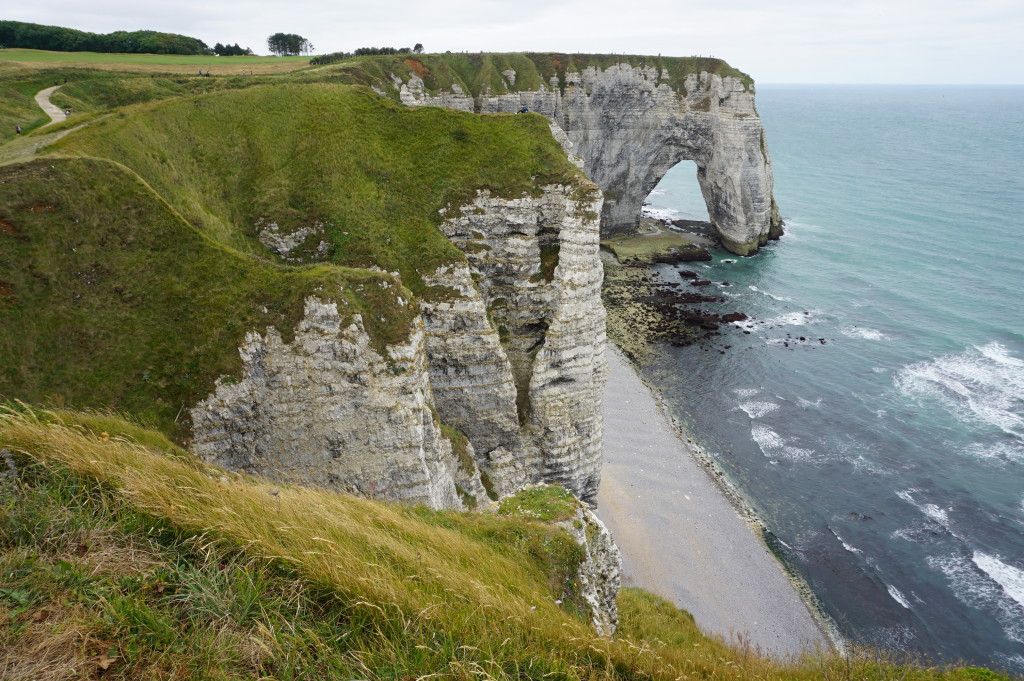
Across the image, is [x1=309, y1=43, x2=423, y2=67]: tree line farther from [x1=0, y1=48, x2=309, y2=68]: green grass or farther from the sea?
the sea

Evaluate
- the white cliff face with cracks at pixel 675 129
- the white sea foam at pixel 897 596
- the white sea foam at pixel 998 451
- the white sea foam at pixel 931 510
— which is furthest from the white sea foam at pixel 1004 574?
the white cliff face with cracks at pixel 675 129

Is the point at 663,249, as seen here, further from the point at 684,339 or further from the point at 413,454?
the point at 413,454

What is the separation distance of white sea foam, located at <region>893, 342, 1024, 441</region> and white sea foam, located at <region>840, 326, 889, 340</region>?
5.66 m

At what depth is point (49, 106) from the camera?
36.2 m

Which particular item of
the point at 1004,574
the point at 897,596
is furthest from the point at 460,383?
the point at 1004,574

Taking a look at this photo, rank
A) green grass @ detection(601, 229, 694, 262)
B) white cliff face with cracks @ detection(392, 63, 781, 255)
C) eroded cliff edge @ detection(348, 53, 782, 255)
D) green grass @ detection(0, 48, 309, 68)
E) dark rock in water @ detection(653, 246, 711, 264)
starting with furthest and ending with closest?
green grass @ detection(601, 229, 694, 262) → dark rock in water @ detection(653, 246, 711, 264) → white cliff face with cracks @ detection(392, 63, 781, 255) → eroded cliff edge @ detection(348, 53, 782, 255) → green grass @ detection(0, 48, 309, 68)

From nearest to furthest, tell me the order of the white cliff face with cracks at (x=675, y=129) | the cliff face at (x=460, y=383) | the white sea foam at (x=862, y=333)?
the cliff face at (x=460, y=383)
the white sea foam at (x=862, y=333)
the white cliff face with cracks at (x=675, y=129)

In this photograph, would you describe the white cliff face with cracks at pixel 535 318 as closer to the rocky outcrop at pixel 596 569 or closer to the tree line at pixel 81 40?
the rocky outcrop at pixel 596 569

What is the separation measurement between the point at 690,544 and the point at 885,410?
82.8ft

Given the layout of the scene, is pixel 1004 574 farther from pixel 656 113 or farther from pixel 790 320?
pixel 656 113

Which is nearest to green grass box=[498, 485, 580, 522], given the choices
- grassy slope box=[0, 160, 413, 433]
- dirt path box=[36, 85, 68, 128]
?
grassy slope box=[0, 160, 413, 433]

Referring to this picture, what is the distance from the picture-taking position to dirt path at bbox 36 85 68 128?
33.2 m

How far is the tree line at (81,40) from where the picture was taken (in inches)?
2178

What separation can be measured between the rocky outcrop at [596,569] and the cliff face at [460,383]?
804 centimetres
